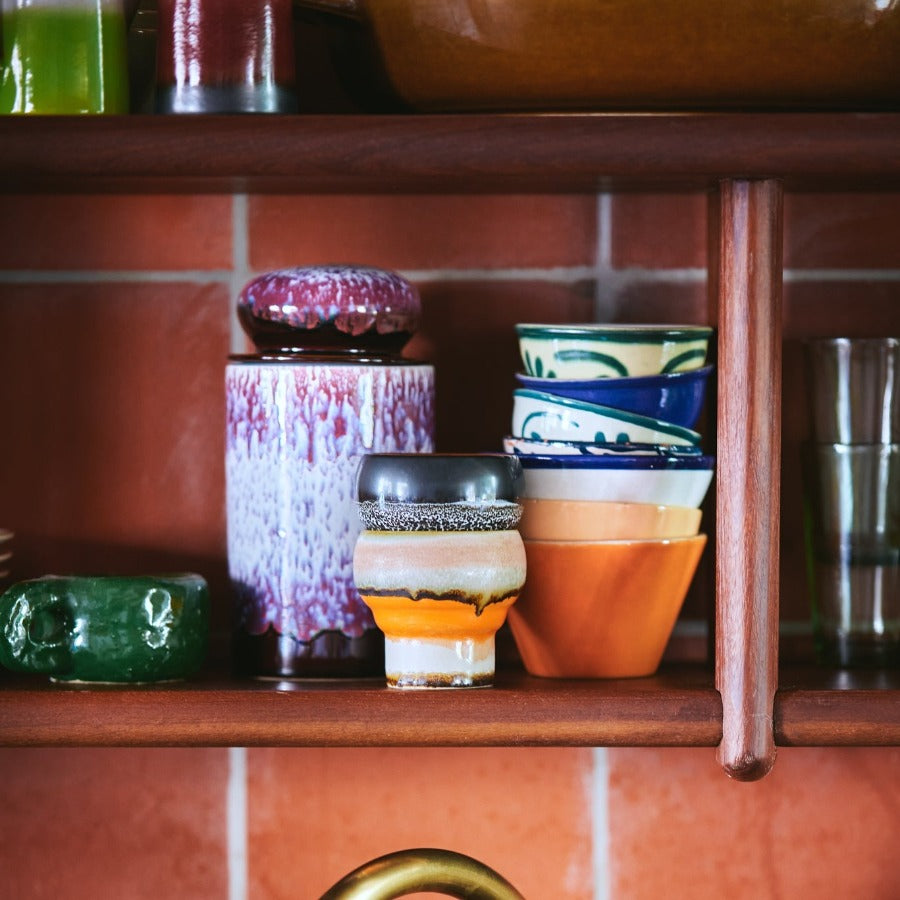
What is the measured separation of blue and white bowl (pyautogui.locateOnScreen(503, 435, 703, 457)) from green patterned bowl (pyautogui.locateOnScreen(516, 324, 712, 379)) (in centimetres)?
4

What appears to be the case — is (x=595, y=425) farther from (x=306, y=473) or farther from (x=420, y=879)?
(x=420, y=879)

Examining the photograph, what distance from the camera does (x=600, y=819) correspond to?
0.87m

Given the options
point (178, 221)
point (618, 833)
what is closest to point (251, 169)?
point (178, 221)

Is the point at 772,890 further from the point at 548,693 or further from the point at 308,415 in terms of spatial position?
the point at 308,415

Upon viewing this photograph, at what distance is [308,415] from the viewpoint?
69cm

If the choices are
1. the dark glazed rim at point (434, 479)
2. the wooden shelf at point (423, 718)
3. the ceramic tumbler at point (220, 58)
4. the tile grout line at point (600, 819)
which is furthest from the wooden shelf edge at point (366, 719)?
the ceramic tumbler at point (220, 58)

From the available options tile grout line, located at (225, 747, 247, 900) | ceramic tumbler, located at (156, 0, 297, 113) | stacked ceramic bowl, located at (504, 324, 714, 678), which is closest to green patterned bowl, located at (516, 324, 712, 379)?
stacked ceramic bowl, located at (504, 324, 714, 678)

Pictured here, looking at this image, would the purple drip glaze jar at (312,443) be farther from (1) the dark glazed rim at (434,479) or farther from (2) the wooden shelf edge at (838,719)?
(2) the wooden shelf edge at (838,719)

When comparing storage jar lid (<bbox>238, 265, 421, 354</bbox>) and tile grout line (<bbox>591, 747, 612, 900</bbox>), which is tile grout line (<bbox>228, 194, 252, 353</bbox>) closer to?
storage jar lid (<bbox>238, 265, 421, 354</bbox>)

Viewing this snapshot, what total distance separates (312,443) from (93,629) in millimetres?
161

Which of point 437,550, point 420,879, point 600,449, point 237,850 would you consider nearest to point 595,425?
point 600,449

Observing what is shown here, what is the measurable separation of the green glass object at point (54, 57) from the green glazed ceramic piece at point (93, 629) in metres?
0.27

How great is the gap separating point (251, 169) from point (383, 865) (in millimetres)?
387

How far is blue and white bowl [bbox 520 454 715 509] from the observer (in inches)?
27.0
